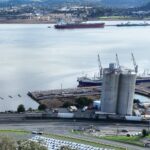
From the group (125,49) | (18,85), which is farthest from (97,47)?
(18,85)

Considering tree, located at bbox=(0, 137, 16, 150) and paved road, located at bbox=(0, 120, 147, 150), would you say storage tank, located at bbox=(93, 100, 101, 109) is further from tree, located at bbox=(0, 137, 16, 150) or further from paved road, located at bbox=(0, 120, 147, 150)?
tree, located at bbox=(0, 137, 16, 150)

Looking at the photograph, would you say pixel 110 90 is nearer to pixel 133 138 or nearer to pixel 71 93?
pixel 133 138

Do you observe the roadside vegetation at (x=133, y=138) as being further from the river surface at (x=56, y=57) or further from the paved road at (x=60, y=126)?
the river surface at (x=56, y=57)

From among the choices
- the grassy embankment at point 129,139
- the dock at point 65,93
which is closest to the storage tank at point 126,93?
the grassy embankment at point 129,139

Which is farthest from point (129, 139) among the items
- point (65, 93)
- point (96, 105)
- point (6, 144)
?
point (65, 93)

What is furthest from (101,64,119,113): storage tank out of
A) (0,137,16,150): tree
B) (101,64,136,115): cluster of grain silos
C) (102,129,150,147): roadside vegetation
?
(0,137,16,150): tree
